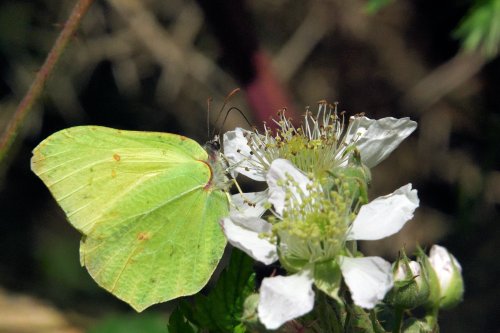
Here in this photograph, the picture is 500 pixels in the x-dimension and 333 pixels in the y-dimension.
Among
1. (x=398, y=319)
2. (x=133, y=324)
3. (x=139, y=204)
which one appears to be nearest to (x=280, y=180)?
(x=398, y=319)

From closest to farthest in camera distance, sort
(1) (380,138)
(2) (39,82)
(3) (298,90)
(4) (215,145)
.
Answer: (1) (380,138)
(2) (39,82)
(4) (215,145)
(3) (298,90)

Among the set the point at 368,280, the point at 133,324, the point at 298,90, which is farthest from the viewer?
the point at 298,90

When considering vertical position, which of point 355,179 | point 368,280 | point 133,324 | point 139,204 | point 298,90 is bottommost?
point 133,324

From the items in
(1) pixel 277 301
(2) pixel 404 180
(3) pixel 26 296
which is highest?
(1) pixel 277 301

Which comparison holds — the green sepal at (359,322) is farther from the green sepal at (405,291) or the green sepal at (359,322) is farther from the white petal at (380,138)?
the white petal at (380,138)

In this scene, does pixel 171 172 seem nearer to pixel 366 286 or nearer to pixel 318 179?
pixel 318 179

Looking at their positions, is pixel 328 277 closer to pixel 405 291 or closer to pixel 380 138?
pixel 405 291

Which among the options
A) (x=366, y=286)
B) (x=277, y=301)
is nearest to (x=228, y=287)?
(x=277, y=301)

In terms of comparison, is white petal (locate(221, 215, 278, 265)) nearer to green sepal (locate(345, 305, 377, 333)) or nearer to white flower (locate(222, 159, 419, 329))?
white flower (locate(222, 159, 419, 329))
